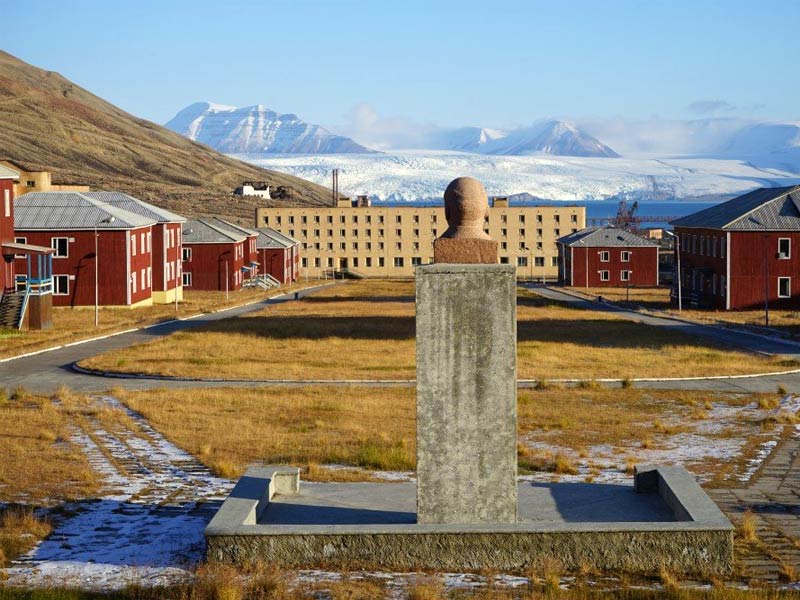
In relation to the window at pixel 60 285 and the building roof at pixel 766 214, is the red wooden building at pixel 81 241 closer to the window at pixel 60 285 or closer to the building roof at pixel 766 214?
the window at pixel 60 285

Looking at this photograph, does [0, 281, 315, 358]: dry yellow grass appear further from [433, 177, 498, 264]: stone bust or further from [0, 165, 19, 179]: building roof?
[433, 177, 498, 264]: stone bust

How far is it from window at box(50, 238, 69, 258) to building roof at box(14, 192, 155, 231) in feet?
2.22

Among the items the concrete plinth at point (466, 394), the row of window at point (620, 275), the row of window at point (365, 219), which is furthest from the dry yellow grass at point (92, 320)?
the row of window at point (365, 219)

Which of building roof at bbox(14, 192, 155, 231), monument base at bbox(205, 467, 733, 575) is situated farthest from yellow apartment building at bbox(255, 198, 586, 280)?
monument base at bbox(205, 467, 733, 575)

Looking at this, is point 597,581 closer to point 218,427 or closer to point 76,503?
point 76,503

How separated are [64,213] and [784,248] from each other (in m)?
42.0

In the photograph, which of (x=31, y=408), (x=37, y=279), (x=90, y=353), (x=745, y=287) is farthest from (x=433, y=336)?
(x=745, y=287)

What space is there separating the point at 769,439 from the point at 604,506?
897 centimetres

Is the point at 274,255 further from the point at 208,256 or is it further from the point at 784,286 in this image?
the point at 784,286

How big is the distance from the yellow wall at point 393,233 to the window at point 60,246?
98110 millimetres

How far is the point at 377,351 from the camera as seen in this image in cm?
4866

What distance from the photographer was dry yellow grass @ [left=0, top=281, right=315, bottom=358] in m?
49.4

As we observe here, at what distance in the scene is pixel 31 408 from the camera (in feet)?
94.7

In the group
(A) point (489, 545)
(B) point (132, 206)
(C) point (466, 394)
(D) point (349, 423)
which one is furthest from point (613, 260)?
(A) point (489, 545)
